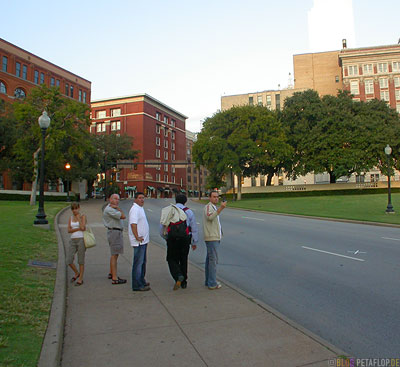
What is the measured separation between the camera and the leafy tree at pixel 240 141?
4650 cm

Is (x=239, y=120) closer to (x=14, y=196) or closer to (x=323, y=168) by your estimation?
(x=323, y=168)

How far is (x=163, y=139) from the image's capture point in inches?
3780

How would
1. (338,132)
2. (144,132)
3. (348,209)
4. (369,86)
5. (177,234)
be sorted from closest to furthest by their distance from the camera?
(177,234)
(348,209)
(338,132)
(369,86)
(144,132)

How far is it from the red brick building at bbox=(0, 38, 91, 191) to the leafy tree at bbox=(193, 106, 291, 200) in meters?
28.9

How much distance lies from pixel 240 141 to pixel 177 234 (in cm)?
4077

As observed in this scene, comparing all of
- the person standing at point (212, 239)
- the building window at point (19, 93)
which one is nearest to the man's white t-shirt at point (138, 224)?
the person standing at point (212, 239)

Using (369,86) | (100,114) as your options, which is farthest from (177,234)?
(100,114)

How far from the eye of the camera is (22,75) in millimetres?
57781

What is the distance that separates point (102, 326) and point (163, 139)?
92.4 m

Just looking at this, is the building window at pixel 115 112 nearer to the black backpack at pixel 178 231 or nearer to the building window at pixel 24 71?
the building window at pixel 24 71

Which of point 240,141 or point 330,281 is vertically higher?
point 240,141

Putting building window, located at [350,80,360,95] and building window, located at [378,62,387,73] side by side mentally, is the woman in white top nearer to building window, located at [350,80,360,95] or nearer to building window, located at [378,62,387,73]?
building window, located at [350,80,360,95]

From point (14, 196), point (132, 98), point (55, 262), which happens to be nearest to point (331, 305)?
point (55, 262)

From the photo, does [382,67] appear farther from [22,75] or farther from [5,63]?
[5,63]
